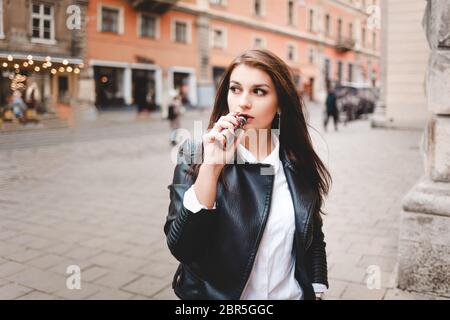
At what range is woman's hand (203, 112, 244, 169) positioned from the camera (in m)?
1.07

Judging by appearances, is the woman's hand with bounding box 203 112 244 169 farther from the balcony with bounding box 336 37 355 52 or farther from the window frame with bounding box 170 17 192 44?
the balcony with bounding box 336 37 355 52

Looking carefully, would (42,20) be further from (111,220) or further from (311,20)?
(111,220)

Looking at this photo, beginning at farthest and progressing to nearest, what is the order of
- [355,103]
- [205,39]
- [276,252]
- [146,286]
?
[355,103] → [146,286] → [205,39] → [276,252]

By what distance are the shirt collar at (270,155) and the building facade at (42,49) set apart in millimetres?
Answer: 704

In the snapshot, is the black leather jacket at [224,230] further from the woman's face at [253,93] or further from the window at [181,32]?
the window at [181,32]

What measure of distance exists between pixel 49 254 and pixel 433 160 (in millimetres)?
2823

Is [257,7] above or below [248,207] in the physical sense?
above

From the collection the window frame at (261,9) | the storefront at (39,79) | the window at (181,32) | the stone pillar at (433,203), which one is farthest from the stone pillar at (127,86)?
the stone pillar at (433,203)

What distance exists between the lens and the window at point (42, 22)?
1.48m

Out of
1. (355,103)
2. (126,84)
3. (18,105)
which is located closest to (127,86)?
(126,84)

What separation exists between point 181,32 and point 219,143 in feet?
4.84

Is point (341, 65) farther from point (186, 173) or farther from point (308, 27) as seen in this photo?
point (186, 173)

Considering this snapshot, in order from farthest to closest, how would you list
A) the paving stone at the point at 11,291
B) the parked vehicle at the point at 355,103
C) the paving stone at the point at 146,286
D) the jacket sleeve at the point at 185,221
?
the parked vehicle at the point at 355,103 < the paving stone at the point at 146,286 < the paving stone at the point at 11,291 < the jacket sleeve at the point at 185,221

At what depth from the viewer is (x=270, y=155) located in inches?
54.4
